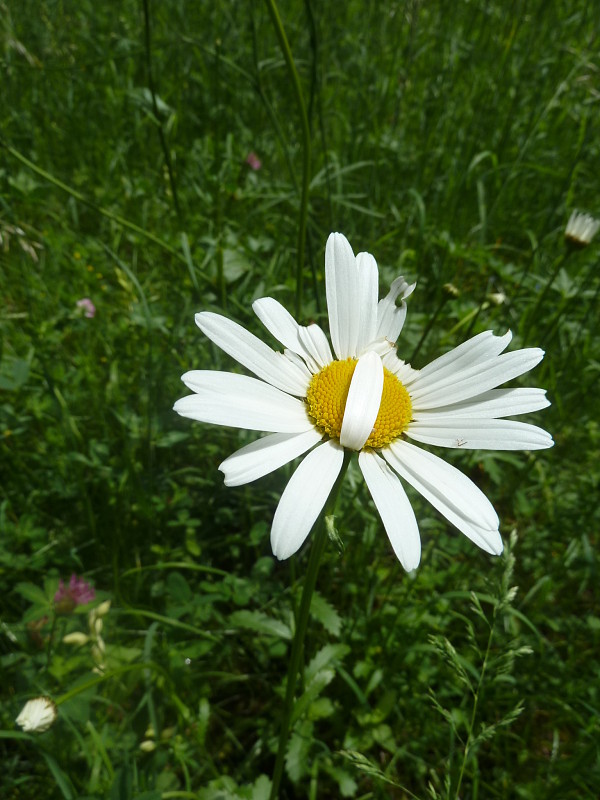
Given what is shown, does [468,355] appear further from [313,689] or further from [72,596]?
[72,596]

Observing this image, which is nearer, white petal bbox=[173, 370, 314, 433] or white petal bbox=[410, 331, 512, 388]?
white petal bbox=[173, 370, 314, 433]

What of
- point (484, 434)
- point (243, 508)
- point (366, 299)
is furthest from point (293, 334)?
point (243, 508)

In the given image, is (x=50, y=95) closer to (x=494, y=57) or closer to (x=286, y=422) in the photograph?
(x=494, y=57)

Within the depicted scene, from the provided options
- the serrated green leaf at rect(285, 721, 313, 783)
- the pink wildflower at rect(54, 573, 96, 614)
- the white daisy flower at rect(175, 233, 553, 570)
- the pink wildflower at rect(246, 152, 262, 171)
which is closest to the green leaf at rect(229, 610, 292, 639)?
the serrated green leaf at rect(285, 721, 313, 783)

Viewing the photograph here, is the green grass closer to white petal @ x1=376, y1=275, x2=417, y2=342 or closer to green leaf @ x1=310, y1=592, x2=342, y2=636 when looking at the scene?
green leaf @ x1=310, y1=592, x2=342, y2=636

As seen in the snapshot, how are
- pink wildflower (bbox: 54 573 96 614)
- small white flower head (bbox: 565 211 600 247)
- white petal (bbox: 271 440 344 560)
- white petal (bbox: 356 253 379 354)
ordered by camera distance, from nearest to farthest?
white petal (bbox: 271 440 344 560)
white petal (bbox: 356 253 379 354)
pink wildflower (bbox: 54 573 96 614)
small white flower head (bbox: 565 211 600 247)

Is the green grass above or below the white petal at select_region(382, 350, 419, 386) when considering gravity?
below

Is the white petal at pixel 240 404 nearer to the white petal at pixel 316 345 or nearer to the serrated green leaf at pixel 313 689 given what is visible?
the white petal at pixel 316 345

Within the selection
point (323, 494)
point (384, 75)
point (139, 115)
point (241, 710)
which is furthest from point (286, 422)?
point (384, 75)
